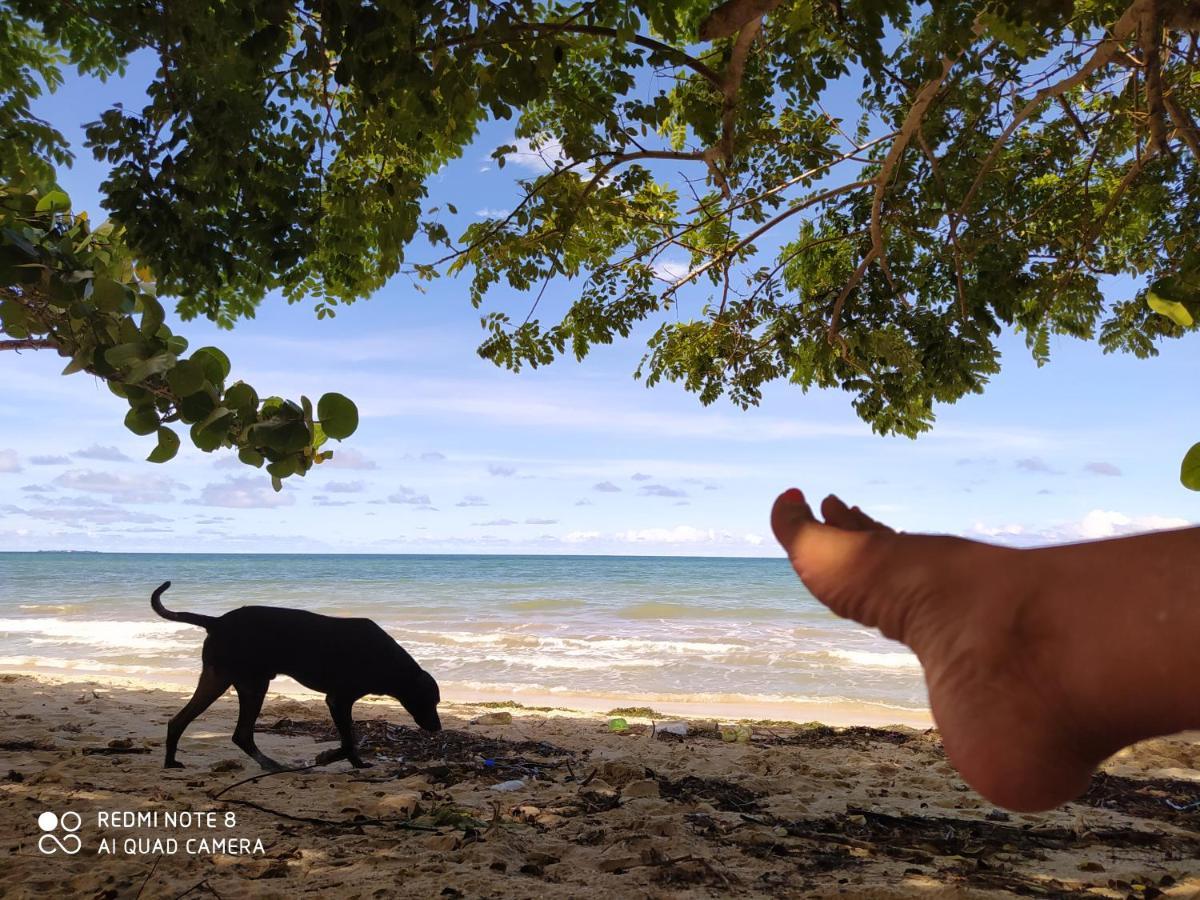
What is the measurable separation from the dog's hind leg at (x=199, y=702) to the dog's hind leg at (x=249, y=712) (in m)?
0.08

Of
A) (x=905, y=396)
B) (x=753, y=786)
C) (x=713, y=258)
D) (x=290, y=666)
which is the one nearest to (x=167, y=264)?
(x=290, y=666)

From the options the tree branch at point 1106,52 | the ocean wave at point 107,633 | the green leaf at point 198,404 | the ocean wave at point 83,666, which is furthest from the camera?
the ocean wave at point 107,633

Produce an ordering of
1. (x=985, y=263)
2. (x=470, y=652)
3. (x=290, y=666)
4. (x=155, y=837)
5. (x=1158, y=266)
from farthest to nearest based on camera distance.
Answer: (x=470, y=652), (x=1158, y=266), (x=985, y=263), (x=290, y=666), (x=155, y=837)

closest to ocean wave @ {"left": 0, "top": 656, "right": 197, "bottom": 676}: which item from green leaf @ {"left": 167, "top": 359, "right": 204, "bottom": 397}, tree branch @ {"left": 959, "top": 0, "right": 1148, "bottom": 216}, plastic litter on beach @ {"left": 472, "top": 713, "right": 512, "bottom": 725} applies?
plastic litter on beach @ {"left": 472, "top": 713, "right": 512, "bottom": 725}

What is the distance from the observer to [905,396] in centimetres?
625

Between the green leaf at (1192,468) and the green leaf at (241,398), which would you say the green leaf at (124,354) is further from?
the green leaf at (1192,468)

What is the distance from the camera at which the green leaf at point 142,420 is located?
7.98ft

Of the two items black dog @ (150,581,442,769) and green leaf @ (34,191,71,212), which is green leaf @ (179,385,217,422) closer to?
green leaf @ (34,191,71,212)

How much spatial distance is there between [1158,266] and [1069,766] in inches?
240

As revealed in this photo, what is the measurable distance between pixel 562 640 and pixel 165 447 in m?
11.0

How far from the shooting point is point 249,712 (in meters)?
3.88

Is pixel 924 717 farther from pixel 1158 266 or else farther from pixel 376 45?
pixel 376 45

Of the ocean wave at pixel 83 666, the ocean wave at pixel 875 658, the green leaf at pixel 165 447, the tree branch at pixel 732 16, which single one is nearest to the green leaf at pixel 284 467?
the green leaf at pixel 165 447

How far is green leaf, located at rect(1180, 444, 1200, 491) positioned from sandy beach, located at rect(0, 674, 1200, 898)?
1237 millimetres
